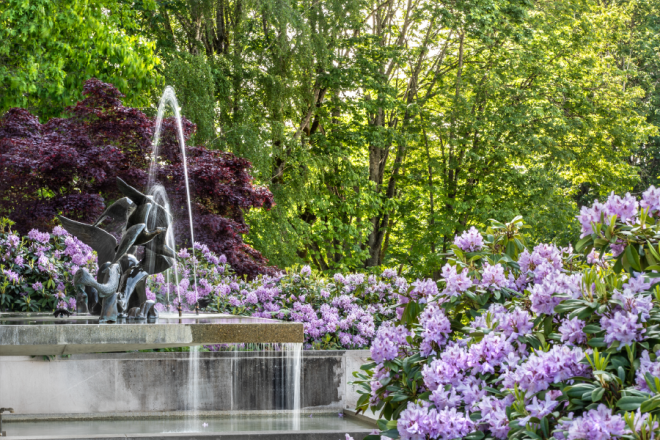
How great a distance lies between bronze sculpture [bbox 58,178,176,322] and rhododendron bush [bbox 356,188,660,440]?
2.66 meters

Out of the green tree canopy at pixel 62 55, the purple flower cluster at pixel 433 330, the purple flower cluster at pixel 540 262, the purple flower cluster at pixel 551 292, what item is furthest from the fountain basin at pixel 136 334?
the green tree canopy at pixel 62 55

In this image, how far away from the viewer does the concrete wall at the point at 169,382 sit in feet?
22.6

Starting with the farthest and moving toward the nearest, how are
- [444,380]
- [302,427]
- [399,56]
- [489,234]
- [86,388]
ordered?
1. [399,56]
2. [86,388]
3. [302,427]
4. [489,234]
5. [444,380]

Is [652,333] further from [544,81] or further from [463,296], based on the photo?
[544,81]

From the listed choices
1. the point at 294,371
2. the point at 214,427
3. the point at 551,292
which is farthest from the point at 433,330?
the point at 294,371

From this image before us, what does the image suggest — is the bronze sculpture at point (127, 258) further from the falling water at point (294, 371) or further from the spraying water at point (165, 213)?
the falling water at point (294, 371)

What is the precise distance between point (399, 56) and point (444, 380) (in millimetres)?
16832

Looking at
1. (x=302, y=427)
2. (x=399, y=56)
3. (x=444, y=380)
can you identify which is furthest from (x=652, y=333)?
(x=399, y=56)

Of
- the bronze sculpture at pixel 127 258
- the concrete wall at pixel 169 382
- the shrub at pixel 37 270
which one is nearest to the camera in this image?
the bronze sculpture at pixel 127 258

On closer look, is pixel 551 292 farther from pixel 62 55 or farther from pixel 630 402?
pixel 62 55

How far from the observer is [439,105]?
20531 mm

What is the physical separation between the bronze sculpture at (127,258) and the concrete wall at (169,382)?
116cm

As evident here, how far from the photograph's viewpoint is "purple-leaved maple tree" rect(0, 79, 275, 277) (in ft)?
33.4

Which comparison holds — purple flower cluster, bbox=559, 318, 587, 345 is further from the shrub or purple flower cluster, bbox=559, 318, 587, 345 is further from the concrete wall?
the shrub
